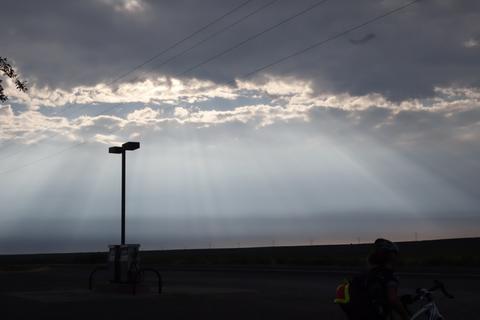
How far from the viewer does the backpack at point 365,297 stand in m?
5.82

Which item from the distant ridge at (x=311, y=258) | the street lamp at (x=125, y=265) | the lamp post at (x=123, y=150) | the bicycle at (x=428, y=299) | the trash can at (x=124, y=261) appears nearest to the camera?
the bicycle at (x=428, y=299)

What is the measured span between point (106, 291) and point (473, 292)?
482 inches

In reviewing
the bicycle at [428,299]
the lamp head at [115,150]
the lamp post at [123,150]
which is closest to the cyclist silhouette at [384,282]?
the bicycle at [428,299]

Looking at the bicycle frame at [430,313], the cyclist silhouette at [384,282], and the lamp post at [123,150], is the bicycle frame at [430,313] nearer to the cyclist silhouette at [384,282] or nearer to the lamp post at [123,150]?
the cyclist silhouette at [384,282]

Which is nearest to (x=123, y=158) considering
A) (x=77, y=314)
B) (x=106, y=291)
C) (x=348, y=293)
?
(x=106, y=291)

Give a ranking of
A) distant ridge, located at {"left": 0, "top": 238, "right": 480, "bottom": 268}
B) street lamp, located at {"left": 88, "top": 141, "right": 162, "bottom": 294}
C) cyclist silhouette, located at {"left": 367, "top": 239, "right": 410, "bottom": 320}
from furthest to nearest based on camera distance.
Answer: distant ridge, located at {"left": 0, "top": 238, "right": 480, "bottom": 268}, street lamp, located at {"left": 88, "top": 141, "right": 162, "bottom": 294}, cyclist silhouette, located at {"left": 367, "top": 239, "right": 410, "bottom": 320}

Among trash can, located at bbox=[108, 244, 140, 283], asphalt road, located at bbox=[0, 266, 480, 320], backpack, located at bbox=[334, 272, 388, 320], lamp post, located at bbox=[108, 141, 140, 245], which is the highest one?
lamp post, located at bbox=[108, 141, 140, 245]

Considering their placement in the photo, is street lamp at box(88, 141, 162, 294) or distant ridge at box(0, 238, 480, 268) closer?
street lamp at box(88, 141, 162, 294)

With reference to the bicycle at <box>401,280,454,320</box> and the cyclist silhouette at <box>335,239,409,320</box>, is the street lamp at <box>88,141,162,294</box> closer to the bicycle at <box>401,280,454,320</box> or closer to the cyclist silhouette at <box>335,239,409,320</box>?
the bicycle at <box>401,280,454,320</box>

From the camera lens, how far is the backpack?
5.82 metres

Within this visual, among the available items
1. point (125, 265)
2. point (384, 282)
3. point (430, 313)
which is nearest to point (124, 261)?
point (125, 265)

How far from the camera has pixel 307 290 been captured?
22.2 m

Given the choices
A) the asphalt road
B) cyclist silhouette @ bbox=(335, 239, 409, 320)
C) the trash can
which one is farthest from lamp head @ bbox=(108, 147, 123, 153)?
cyclist silhouette @ bbox=(335, 239, 409, 320)

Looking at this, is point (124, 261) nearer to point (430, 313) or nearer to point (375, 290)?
point (430, 313)
